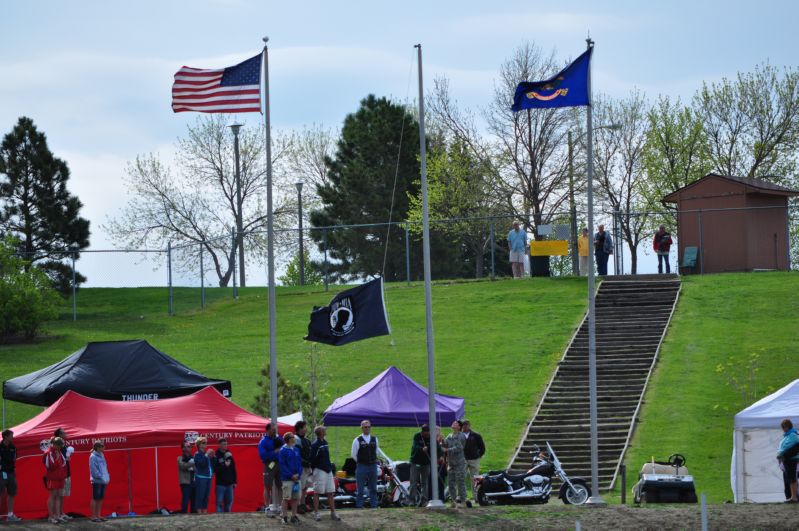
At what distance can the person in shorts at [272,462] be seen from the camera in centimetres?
2053

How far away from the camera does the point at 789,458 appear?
2158 centimetres

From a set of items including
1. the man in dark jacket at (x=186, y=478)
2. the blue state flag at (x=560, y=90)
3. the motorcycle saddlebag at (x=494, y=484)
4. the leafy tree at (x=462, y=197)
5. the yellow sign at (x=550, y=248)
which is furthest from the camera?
the leafy tree at (x=462, y=197)

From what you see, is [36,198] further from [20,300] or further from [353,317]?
[353,317]

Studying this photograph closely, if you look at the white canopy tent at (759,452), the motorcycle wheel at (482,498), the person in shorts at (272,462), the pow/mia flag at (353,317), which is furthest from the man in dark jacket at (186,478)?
the white canopy tent at (759,452)

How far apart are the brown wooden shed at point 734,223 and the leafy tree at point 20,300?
23.3 meters

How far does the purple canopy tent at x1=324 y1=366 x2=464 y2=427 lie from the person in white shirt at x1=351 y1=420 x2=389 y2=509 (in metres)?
2.02

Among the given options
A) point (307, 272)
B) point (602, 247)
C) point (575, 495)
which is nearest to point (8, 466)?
point (575, 495)

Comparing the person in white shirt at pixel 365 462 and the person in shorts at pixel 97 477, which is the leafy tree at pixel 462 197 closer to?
the person in white shirt at pixel 365 462

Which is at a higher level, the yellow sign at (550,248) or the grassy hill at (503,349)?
the yellow sign at (550,248)

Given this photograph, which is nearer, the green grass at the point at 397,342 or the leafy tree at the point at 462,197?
the green grass at the point at 397,342

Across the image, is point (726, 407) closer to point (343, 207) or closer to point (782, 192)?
point (782, 192)

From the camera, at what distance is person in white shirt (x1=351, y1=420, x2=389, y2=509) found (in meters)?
21.9

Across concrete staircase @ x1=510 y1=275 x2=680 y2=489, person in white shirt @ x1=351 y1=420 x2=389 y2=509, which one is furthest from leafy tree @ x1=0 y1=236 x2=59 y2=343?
person in white shirt @ x1=351 y1=420 x2=389 y2=509

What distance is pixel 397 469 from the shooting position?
23.8m
